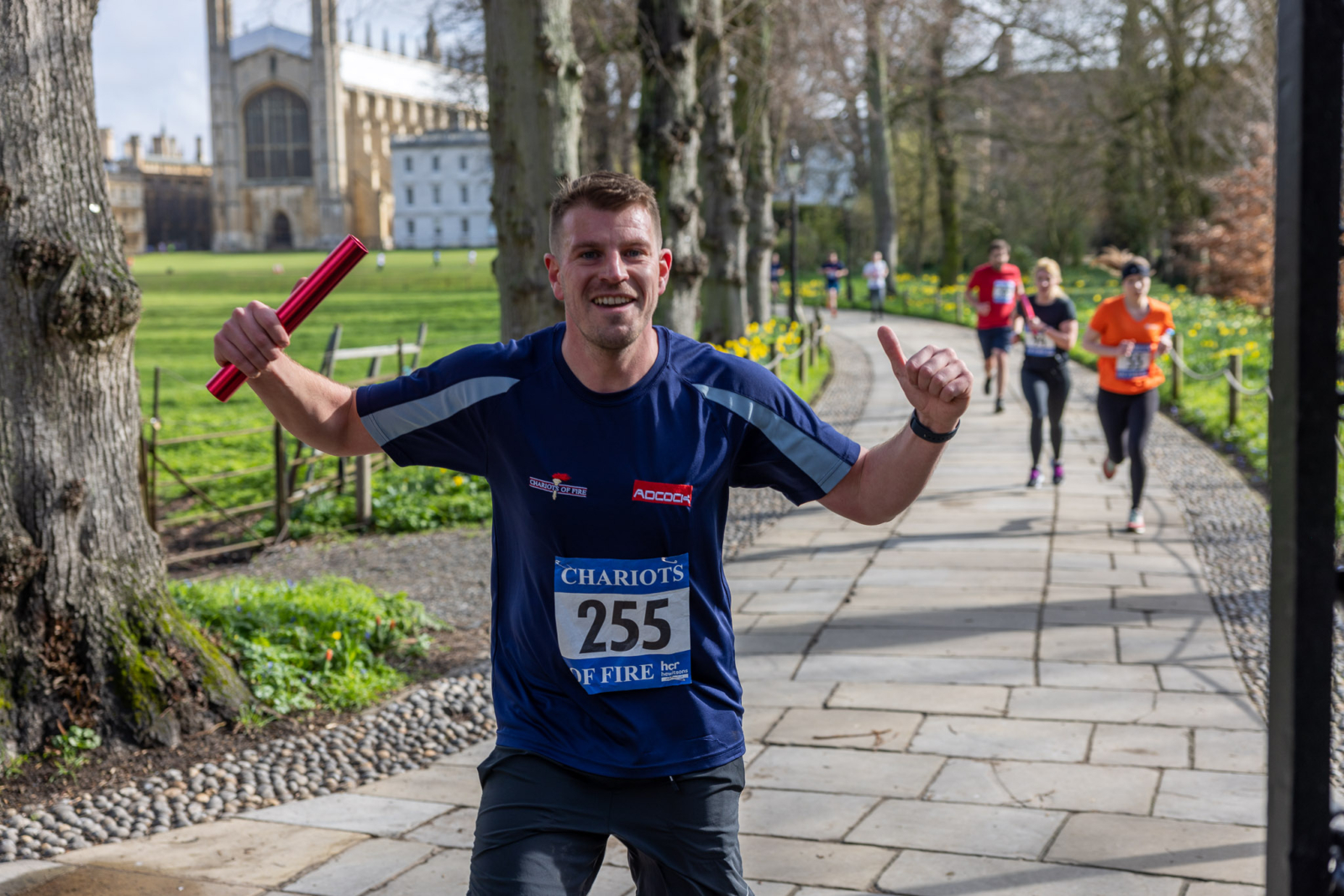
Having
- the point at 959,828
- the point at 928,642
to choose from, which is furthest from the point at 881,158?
the point at 959,828

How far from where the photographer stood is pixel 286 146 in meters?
121

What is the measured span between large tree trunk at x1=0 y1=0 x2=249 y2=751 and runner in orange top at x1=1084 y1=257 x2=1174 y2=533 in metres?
6.11

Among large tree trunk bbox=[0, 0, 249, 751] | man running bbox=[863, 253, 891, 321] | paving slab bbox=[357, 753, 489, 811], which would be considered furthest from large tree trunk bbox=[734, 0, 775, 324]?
paving slab bbox=[357, 753, 489, 811]

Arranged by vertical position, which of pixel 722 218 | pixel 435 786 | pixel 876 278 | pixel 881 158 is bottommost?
pixel 435 786

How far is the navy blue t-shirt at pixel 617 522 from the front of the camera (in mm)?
2562

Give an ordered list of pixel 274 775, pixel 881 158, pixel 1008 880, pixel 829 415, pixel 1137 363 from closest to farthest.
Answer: pixel 1008 880 < pixel 274 775 < pixel 1137 363 < pixel 829 415 < pixel 881 158

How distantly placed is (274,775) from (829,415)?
12023 mm

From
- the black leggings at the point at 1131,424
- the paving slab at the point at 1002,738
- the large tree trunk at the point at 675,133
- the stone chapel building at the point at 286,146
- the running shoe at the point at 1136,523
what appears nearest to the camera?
the paving slab at the point at 1002,738

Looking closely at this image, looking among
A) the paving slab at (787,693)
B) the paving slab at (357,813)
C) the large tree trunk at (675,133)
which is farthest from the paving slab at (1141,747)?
the large tree trunk at (675,133)

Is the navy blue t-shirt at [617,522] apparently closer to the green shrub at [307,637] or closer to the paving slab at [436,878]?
the paving slab at [436,878]

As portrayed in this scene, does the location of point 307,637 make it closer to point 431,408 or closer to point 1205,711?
point 431,408

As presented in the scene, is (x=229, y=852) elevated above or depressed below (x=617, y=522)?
below

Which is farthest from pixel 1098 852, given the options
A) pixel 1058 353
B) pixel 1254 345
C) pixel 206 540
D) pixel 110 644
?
pixel 1254 345

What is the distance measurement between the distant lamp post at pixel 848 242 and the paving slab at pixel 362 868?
3817 cm
